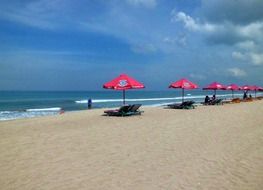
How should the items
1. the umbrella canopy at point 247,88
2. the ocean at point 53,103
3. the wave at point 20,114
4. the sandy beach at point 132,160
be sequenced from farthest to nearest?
the umbrella canopy at point 247,88
the ocean at point 53,103
the wave at point 20,114
the sandy beach at point 132,160

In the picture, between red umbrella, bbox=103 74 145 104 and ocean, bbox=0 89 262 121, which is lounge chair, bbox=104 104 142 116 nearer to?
red umbrella, bbox=103 74 145 104

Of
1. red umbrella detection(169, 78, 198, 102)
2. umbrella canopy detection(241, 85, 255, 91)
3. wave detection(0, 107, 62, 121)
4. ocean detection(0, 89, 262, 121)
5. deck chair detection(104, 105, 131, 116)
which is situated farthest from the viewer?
umbrella canopy detection(241, 85, 255, 91)

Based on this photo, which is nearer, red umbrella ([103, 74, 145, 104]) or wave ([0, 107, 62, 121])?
red umbrella ([103, 74, 145, 104])

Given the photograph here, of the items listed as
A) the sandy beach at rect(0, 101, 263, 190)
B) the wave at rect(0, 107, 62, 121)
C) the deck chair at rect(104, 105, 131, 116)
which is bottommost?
the sandy beach at rect(0, 101, 263, 190)

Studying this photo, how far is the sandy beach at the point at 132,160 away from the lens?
219 inches

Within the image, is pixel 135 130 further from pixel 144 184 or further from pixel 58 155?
pixel 144 184

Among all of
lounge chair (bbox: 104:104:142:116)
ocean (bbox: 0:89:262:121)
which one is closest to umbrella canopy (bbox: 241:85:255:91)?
ocean (bbox: 0:89:262:121)

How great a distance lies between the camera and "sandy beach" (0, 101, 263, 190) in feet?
18.3

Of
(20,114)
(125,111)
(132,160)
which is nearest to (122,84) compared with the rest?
(125,111)

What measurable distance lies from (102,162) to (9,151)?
2633 mm

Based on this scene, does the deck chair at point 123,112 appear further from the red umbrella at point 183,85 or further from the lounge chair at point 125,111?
the red umbrella at point 183,85

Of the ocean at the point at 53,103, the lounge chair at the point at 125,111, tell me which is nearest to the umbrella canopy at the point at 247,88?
the ocean at the point at 53,103

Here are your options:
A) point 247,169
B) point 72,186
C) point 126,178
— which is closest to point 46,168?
point 72,186

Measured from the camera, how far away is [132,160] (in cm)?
714
